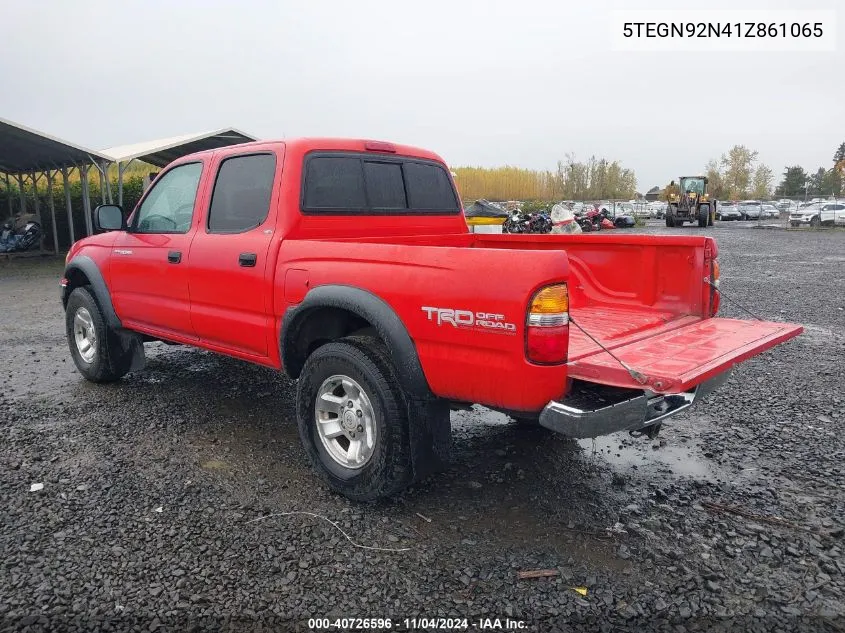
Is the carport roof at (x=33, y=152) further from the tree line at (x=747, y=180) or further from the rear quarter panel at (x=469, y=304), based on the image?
the tree line at (x=747, y=180)

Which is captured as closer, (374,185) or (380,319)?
(380,319)

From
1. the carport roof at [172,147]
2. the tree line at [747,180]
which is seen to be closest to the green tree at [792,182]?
the tree line at [747,180]

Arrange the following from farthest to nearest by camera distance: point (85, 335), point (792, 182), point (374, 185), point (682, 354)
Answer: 1. point (792, 182)
2. point (85, 335)
3. point (374, 185)
4. point (682, 354)

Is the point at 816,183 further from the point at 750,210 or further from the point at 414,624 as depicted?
the point at 414,624

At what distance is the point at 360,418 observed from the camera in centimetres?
364

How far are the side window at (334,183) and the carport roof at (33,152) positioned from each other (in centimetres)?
1424

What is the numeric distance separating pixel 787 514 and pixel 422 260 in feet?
7.65

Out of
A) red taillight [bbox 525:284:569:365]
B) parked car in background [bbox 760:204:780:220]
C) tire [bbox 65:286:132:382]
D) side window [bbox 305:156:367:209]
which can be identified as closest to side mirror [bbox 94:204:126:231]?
tire [bbox 65:286:132:382]

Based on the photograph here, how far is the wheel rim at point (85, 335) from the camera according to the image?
5953mm

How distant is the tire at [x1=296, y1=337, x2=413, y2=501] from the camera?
11.2ft

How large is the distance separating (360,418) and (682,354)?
5.57 ft

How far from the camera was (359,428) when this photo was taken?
12.0 ft

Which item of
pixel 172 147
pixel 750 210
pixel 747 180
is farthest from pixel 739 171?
pixel 172 147

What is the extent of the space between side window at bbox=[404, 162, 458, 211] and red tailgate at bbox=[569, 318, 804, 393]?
1719 millimetres
